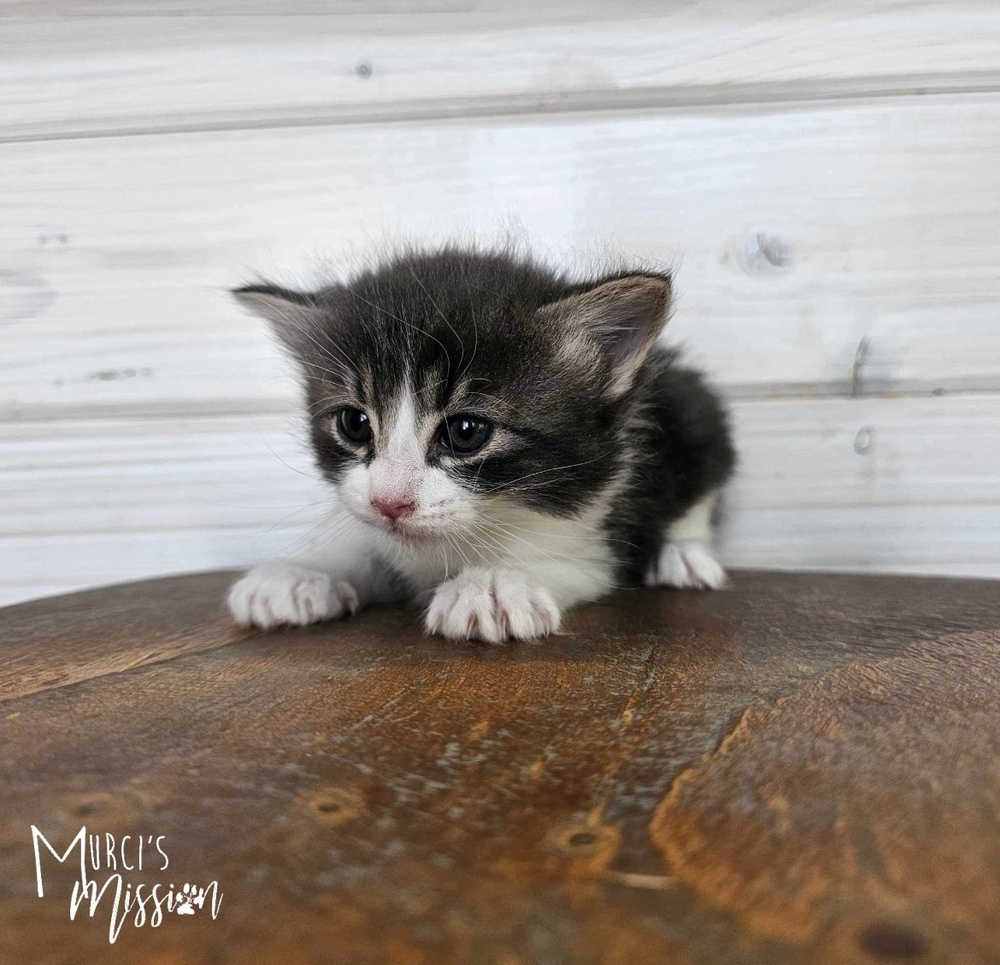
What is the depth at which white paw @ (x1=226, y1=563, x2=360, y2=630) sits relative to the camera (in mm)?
1167

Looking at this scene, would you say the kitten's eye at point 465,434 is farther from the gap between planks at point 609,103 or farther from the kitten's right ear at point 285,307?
the gap between planks at point 609,103

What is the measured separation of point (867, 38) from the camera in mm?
1571

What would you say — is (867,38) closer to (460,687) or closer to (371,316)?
(371,316)

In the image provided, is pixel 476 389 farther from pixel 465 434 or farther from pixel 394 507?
pixel 394 507

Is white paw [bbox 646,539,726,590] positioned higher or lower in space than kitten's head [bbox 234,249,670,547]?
lower

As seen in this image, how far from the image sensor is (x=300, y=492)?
180 centimetres

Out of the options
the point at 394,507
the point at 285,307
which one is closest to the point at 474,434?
the point at 394,507

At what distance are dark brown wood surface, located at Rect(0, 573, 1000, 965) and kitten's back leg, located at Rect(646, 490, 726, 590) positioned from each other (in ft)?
1.29

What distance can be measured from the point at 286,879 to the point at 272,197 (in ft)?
4.96

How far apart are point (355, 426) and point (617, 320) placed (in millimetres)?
438

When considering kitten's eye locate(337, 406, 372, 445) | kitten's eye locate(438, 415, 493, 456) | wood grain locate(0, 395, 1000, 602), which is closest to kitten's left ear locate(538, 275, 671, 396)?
kitten's eye locate(438, 415, 493, 456)

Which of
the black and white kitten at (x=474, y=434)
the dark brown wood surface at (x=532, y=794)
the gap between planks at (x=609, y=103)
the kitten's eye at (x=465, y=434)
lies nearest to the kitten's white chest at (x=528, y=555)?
the black and white kitten at (x=474, y=434)

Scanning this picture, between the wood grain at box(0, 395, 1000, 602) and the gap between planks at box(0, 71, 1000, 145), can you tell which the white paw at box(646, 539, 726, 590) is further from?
the gap between planks at box(0, 71, 1000, 145)

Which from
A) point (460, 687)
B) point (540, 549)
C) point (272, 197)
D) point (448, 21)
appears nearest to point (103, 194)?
point (272, 197)
